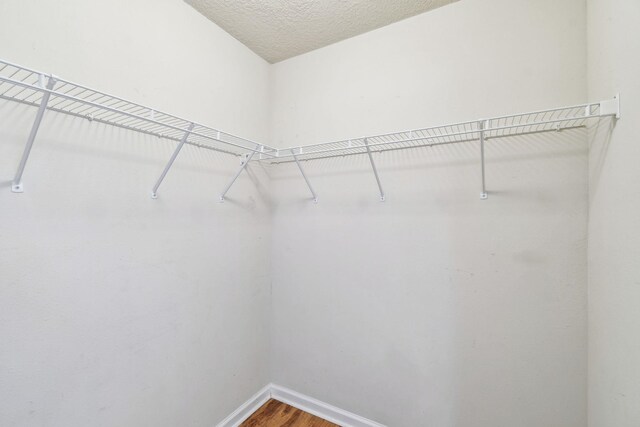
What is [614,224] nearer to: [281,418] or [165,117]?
[165,117]

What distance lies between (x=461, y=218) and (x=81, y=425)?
1.85 meters

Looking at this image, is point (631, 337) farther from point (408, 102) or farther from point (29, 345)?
point (29, 345)

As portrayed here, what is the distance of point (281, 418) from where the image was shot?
68.1 inches

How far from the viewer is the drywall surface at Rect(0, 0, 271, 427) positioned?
3.05ft

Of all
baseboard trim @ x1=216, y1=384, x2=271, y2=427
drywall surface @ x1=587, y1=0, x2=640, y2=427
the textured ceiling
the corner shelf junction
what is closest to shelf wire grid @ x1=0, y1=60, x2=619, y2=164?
the corner shelf junction

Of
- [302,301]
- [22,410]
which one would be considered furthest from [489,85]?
[22,410]

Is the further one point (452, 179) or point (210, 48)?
point (210, 48)

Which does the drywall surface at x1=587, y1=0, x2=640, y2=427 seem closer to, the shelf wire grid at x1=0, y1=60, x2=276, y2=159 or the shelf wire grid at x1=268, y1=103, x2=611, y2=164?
the shelf wire grid at x1=268, y1=103, x2=611, y2=164

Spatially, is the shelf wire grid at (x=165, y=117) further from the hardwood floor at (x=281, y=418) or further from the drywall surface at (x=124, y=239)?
the hardwood floor at (x=281, y=418)

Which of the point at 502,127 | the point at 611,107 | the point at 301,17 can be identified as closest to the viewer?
the point at 611,107

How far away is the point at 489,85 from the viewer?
1.33m

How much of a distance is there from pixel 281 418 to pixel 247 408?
228mm

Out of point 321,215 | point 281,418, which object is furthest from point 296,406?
point 321,215

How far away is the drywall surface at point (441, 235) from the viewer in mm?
1193
